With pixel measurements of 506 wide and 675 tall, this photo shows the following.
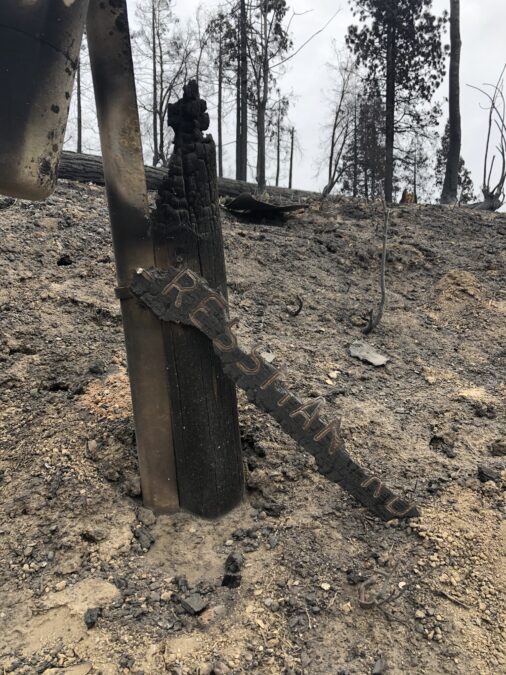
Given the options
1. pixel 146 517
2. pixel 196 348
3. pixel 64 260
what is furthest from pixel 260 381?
pixel 64 260

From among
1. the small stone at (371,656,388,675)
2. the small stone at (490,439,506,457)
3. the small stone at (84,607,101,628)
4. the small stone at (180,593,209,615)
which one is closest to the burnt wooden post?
the small stone at (180,593,209,615)

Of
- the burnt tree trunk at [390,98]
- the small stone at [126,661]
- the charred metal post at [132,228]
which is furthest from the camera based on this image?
the burnt tree trunk at [390,98]

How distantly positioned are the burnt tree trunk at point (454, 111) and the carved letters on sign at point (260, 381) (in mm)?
8915

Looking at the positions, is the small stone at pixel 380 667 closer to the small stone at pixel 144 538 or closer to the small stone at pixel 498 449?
the small stone at pixel 144 538

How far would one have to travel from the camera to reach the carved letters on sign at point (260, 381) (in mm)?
2207

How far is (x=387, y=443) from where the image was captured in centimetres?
299

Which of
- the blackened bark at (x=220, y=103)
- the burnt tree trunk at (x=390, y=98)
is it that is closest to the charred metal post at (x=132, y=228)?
the burnt tree trunk at (x=390, y=98)

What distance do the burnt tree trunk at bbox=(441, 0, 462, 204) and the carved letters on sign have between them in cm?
892

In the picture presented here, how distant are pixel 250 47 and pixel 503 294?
319 inches

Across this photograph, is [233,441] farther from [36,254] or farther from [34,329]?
[36,254]

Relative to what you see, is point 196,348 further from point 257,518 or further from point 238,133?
point 238,133

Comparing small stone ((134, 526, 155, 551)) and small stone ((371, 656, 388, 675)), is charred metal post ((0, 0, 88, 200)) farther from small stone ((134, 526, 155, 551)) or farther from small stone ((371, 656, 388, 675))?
small stone ((371, 656, 388, 675))

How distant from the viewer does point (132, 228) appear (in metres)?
2.21

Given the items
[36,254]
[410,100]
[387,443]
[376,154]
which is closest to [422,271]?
[387,443]
